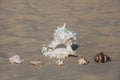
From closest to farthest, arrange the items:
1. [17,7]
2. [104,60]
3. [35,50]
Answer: [104,60] < [35,50] < [17,7]

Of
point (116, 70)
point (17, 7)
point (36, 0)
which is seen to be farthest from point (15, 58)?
point (36, 0)

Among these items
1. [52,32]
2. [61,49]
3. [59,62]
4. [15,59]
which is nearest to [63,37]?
[61,49]

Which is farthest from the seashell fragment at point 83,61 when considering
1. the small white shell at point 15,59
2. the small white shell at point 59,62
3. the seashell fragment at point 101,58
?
the small white shell at point 15,59

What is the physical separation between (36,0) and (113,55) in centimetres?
487

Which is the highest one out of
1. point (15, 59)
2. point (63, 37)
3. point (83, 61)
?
point (63, 37)

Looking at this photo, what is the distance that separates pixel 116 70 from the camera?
16.9 feet

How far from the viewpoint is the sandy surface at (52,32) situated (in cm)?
524

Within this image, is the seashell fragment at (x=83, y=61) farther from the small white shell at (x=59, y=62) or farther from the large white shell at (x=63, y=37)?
the large white shell at (x=63, y=37)

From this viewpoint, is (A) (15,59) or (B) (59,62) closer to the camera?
(B) (59,62)

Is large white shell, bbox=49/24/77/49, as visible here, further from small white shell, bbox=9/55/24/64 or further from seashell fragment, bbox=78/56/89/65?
small white shell, bbox=9/55/24/64

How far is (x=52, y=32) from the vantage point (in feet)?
24.6

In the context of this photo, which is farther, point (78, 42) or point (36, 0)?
point (36, 0)

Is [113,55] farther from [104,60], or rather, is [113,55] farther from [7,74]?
[7,74]

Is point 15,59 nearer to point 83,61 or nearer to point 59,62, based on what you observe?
point 59,62
